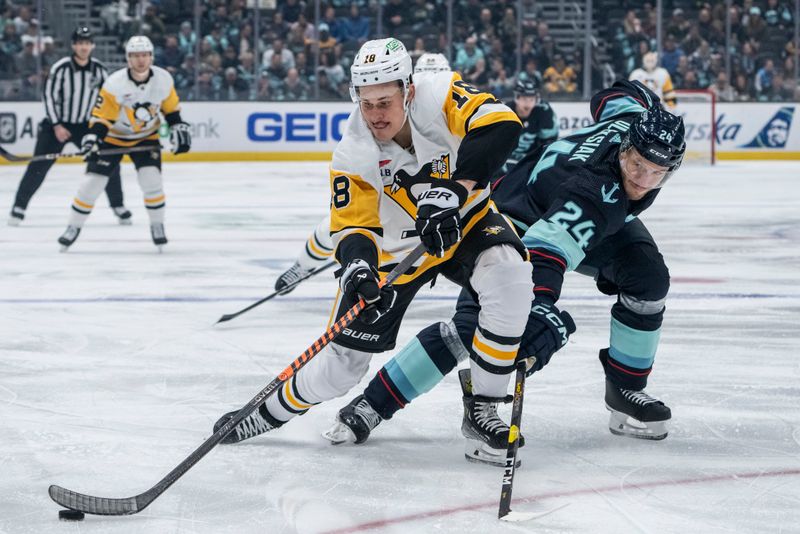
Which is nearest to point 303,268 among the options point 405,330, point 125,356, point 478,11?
point 405,330

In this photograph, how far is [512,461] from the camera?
246cm

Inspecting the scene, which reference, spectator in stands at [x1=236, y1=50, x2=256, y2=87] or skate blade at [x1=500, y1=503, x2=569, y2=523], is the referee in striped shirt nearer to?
spectator in stands at [x1=236, y1=50, x2=256, y2=87]

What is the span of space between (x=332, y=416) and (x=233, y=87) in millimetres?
9441

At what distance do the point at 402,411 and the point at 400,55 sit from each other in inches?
38.7

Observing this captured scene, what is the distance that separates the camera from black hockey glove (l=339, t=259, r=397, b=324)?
2.50 meters

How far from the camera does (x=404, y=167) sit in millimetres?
2760

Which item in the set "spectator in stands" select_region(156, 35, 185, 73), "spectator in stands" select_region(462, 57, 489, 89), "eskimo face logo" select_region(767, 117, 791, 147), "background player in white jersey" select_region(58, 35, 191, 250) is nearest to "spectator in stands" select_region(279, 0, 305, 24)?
"spectator in stands" select_region(156, 35, 185, 73)

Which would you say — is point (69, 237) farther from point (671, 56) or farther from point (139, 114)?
point (671, 56)

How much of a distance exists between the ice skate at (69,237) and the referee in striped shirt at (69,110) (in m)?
1.11

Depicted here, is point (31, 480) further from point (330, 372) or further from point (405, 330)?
point (405, 330)

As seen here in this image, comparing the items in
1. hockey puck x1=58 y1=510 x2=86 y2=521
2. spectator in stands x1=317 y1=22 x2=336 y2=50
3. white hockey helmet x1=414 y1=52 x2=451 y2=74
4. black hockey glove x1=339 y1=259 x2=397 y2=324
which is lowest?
hockey puck x1=58 y1=510 x2=86 y2=521

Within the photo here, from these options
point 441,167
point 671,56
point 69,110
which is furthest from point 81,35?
point 671,56

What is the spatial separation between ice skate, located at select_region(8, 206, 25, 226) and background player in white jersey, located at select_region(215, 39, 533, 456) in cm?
528

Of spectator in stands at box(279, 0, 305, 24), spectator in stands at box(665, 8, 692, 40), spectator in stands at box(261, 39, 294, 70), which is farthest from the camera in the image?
spectator in stands at box(665, 8, 692, 40)
